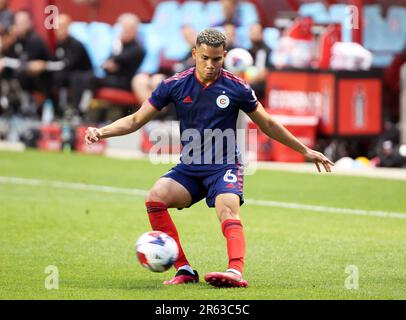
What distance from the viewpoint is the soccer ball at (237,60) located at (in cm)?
1942

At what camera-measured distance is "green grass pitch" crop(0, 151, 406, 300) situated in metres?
9.12

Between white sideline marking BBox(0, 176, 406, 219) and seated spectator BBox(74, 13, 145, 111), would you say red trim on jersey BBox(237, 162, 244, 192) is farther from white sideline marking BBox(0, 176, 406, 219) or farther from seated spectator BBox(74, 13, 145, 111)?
seated spectator BBox(74, 13, 145, 111)

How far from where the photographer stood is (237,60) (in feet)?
63.9

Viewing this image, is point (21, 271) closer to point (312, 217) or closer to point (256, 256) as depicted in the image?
point (256, 256)

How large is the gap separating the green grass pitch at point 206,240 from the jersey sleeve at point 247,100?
1.34 m

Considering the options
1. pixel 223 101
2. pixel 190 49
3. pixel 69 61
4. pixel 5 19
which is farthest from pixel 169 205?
pixel 5 19

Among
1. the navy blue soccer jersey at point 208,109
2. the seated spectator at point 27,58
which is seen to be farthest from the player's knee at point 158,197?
the seated spectator at point 27,58

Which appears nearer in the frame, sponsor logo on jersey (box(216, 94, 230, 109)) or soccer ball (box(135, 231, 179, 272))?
soccer ball (box(135, 231, 179, 272))

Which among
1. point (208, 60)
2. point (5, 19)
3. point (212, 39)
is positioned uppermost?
point (5, 19)

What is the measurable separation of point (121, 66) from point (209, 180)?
1523cm

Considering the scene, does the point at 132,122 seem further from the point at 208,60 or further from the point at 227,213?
the point at 227,213

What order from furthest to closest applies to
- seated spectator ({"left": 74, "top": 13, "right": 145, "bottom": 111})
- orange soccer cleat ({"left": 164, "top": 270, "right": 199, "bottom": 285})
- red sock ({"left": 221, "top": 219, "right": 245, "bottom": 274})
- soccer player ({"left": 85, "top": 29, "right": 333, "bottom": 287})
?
seated spectator ({"left": 74, "top": 13, "right": 145, "bottom": 111})
orange soccer cleat ({"left": 164, "top": 270, "right": 199, "bottom": 285})
soccer player ({"left": 85, "top": 29, "right": 333, "bottom": 287})
red sock ({"left": 221, "top": 219, "right": 245, "bottom": 274})

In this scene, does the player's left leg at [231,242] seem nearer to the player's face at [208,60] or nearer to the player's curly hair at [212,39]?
the player's face at [208,60]

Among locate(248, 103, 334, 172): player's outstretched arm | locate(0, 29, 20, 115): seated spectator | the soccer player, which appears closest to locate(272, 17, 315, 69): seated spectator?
locate(0, 29, 20, 115): seated spectator
